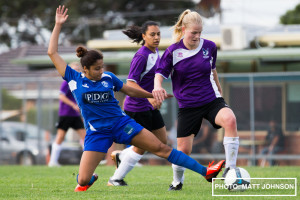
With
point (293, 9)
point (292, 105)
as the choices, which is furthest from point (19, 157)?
point (293, 9)

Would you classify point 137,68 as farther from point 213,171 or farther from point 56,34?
point 213,171

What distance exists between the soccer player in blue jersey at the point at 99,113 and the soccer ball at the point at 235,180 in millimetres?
159

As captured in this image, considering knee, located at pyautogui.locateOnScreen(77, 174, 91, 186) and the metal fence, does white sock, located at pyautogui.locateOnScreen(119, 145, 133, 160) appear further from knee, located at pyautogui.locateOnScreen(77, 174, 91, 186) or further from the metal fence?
the metal fence

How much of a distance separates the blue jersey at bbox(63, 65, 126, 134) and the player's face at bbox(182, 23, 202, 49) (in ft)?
3.13

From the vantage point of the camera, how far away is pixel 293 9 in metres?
51.4

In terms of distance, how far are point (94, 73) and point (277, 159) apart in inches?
358

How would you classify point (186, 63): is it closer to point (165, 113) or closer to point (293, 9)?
A: point (165, 113)

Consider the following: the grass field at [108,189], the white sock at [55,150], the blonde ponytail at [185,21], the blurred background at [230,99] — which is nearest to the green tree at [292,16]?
the blurred background at [230,99]

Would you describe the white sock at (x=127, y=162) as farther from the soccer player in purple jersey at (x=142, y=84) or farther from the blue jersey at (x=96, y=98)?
the blue jersey at (x=96, y=98)

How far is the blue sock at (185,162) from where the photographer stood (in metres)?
7.29

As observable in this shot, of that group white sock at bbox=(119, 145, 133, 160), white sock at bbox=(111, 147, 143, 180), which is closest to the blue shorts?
white sock at bbox=(111, 147, 143, 180)

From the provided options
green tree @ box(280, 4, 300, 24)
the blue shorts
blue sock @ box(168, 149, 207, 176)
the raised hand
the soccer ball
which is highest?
the raised hand

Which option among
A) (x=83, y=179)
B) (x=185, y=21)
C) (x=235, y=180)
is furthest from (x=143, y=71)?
(x=235, y=180)

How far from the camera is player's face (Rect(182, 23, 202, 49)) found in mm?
7637
